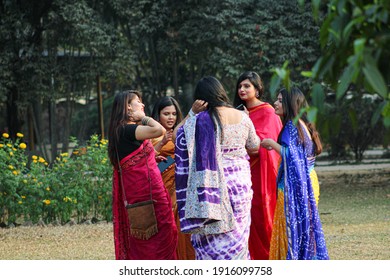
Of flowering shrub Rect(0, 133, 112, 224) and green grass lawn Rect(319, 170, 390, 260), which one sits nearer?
green grass lawn Rect(319, 170, 390, 260)

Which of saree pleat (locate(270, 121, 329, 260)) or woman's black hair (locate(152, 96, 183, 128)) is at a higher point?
woman's black hair (locate(152, 96, 183, 128))

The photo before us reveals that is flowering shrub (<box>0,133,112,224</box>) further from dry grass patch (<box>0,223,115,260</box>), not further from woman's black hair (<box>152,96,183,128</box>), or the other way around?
woman's black hair (<box>152,96,183,128</box>)

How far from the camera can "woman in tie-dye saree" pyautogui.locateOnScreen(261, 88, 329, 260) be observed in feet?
24.2

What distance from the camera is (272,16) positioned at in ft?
62.5

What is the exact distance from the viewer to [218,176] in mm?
6535

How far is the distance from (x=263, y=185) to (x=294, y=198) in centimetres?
59

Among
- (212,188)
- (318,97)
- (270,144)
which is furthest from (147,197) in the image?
(318,97)

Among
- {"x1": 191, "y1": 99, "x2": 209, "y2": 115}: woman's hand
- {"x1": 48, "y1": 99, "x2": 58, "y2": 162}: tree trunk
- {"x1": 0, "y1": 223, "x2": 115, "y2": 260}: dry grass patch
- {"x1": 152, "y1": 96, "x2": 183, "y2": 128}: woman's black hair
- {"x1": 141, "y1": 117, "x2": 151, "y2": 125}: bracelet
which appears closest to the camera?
{"x1": 191, "y1": 99, "x2": 209, "y2": 115}: woman's hand

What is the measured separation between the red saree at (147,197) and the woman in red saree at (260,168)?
102cm

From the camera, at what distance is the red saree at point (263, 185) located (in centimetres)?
790

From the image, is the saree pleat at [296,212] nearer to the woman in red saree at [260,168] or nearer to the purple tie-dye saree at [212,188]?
the woman in red saree at [260,168]

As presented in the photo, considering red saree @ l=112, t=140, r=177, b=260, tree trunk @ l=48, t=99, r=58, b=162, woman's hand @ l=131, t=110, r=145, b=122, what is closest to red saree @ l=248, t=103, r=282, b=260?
red saree @ l=112, t=140, r=177, b=260

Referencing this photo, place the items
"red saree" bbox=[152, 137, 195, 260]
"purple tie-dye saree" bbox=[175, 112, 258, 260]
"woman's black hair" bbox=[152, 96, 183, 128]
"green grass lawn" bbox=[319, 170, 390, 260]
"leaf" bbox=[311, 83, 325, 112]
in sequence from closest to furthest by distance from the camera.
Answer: "leaf" bbox=[311, 83, 325, 112] < "purple tie-dye saree" bbox=[175, 112, 258, 260] < "red saree" bbox=[152, 137, 195, 260] < "woman's black hair" bbox=[152, 96, 183, 128] < "green grass lawn" bbox=[319, 170, 390, 260]

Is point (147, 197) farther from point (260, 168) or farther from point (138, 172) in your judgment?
point (260, 168)
